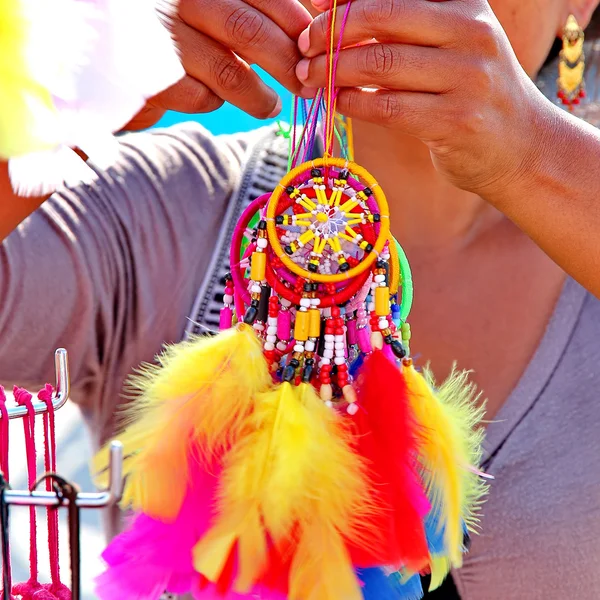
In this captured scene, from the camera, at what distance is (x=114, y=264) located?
897mm

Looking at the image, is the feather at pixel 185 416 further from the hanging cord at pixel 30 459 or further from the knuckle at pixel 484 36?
the knuckle at pixel 484 36

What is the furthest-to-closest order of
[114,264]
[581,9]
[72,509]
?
[581,9], [114,264], [72,509]

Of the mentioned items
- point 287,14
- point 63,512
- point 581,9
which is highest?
point 581,9

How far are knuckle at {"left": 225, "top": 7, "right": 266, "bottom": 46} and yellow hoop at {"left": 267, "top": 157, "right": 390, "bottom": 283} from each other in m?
0.11

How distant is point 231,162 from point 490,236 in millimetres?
394

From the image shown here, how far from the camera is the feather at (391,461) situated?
0.54 meters

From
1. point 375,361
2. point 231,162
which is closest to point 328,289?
point 375,361

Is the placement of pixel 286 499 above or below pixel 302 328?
below

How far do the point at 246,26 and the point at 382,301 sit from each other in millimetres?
248

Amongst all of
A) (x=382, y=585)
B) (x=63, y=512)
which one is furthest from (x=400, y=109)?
(x=63, y=512)

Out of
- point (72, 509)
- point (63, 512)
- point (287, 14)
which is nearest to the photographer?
point (72, 509)

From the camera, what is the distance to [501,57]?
1.93 ft

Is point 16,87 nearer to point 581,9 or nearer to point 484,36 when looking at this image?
point 484,36

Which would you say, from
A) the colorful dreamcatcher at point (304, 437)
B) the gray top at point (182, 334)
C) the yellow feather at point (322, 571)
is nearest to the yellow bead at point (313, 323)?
the colorful dreamcatcher at point (304, 437)
